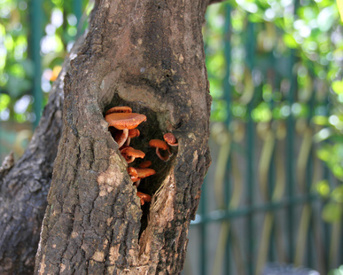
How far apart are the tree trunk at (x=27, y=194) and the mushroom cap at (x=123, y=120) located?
394mm

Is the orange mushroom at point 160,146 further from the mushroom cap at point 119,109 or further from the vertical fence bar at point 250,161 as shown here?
the vertical fence bar at point 250,161

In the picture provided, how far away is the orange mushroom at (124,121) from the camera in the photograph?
2.81 ft

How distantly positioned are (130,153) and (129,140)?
5 centimetres

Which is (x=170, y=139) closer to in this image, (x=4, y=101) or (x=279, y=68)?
(x=4, y=101)

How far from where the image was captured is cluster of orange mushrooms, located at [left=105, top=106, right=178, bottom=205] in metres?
0.87

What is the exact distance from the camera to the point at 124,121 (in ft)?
2.82

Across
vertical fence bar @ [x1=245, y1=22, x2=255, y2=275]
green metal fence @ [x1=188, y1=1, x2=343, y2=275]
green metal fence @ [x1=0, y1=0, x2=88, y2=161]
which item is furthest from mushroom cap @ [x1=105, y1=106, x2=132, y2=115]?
vertical fence bar @ [x1=245, y1=22, x2=255, y2=275]

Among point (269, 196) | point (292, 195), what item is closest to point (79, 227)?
point (269, 196)

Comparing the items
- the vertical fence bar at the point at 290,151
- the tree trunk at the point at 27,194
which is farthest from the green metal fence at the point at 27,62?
the vertical fence bar at the point at 290,151

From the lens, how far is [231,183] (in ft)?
10.6

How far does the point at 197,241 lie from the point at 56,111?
1.90 meters

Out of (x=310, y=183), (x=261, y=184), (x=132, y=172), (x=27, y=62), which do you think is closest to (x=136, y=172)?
(x=132, y=172)

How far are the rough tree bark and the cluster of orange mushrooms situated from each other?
0.09 ft

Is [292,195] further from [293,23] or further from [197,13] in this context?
[197,13]
